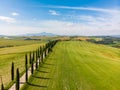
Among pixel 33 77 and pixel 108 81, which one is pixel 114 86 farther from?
pixel 33 77

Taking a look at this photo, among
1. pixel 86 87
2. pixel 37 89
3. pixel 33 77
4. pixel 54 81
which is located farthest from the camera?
pixel 33 77

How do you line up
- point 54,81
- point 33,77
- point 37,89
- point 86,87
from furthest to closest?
1. point 33,77
2. point 54,81
3. point 86,87
4. point 37,89

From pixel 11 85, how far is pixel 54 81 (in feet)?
17.8

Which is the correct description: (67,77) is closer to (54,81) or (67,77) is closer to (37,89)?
(54,81)

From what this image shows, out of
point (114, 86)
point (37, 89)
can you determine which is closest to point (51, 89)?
point (37, 89)

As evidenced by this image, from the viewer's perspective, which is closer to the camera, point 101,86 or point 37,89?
point 37,89

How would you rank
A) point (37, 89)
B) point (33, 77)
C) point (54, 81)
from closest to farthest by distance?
1. point (37, 89)
2. point (54, 81)
3. point (33, 77)

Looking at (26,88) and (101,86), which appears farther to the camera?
(101,86)

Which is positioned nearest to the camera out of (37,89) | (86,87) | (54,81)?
(37,89)

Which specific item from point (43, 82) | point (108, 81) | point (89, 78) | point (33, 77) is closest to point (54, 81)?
point (43, 82)

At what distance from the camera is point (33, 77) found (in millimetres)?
27547

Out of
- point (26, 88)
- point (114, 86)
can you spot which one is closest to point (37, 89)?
point (26, 88)

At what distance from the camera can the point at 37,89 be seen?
71.5 feet

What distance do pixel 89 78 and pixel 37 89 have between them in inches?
364
